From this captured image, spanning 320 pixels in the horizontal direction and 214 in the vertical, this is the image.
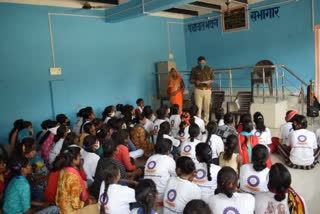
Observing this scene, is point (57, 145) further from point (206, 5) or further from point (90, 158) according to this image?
point (206, 5)

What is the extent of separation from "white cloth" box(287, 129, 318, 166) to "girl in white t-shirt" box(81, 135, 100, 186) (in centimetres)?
226

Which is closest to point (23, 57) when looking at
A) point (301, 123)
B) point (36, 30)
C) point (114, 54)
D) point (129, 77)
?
point (36, 30)

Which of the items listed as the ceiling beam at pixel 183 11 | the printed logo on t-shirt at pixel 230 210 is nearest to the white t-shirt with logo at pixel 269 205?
the printed logo on t-shirt at pixel 230 210

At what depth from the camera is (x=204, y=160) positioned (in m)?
2.41

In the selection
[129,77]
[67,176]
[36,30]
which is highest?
[36,30]

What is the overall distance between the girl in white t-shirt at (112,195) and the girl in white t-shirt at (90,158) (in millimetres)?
859

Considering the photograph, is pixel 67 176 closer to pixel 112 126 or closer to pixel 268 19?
pixel 112 126

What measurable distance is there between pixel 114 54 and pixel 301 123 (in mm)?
4590

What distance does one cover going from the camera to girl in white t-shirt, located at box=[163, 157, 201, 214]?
79.5 inches

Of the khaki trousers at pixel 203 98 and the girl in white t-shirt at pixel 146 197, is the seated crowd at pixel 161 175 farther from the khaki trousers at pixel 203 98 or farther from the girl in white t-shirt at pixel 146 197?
the khaki trousers at pixel 203 98

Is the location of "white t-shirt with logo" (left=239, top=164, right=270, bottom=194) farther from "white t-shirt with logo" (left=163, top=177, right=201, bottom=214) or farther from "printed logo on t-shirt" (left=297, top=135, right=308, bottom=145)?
"printed logo on t-shirt" (left=297, top=135, right=308, bottom=145)

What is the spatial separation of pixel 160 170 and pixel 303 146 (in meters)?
1.86

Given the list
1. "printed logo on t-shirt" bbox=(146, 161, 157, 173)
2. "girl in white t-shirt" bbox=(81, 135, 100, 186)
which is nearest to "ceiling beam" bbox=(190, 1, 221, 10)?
"girl in white t-shirt" bbox=(81, 135, 100, 186)

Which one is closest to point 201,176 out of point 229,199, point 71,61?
point 229,199
